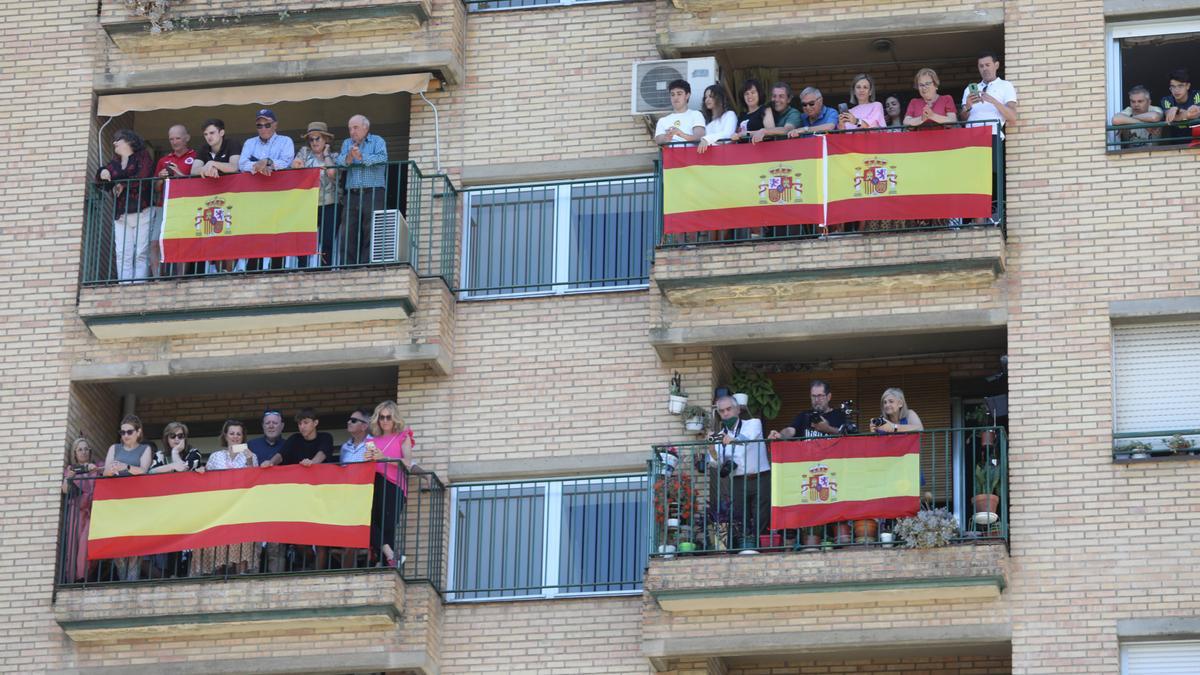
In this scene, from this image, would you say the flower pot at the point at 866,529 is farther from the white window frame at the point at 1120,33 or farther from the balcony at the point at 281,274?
the balcony at the point at 281,274

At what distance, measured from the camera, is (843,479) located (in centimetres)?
2905

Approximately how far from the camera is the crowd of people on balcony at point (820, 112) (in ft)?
99.1

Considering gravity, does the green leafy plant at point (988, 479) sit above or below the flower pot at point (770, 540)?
above

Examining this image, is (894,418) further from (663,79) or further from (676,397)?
(663,79)

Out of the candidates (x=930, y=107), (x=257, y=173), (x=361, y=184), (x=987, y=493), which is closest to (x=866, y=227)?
(x=930, y=107)

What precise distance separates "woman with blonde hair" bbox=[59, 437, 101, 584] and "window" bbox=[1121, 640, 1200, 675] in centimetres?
1061

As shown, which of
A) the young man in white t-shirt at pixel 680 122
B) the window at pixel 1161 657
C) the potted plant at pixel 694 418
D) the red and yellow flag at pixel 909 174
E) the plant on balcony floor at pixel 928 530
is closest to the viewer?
the window at pixel 1161 657

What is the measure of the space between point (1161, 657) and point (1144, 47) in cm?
664

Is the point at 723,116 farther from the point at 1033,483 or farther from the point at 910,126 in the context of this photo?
the point at 1033,483

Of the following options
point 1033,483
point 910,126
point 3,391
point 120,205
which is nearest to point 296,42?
point 120,205

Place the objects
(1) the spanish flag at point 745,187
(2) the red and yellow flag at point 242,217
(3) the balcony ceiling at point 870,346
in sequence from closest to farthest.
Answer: (1) the spanish flag at point 745,187, (3) the balcony ceiling at point 870,346, (2) the red and yellow flag at point 242,217

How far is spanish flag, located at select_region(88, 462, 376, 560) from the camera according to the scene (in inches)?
1172

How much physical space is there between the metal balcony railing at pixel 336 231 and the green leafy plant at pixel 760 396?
10.9ft

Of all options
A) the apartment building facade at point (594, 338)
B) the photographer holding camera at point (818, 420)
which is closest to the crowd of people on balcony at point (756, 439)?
the photographer holding camera at point (818, 420)
